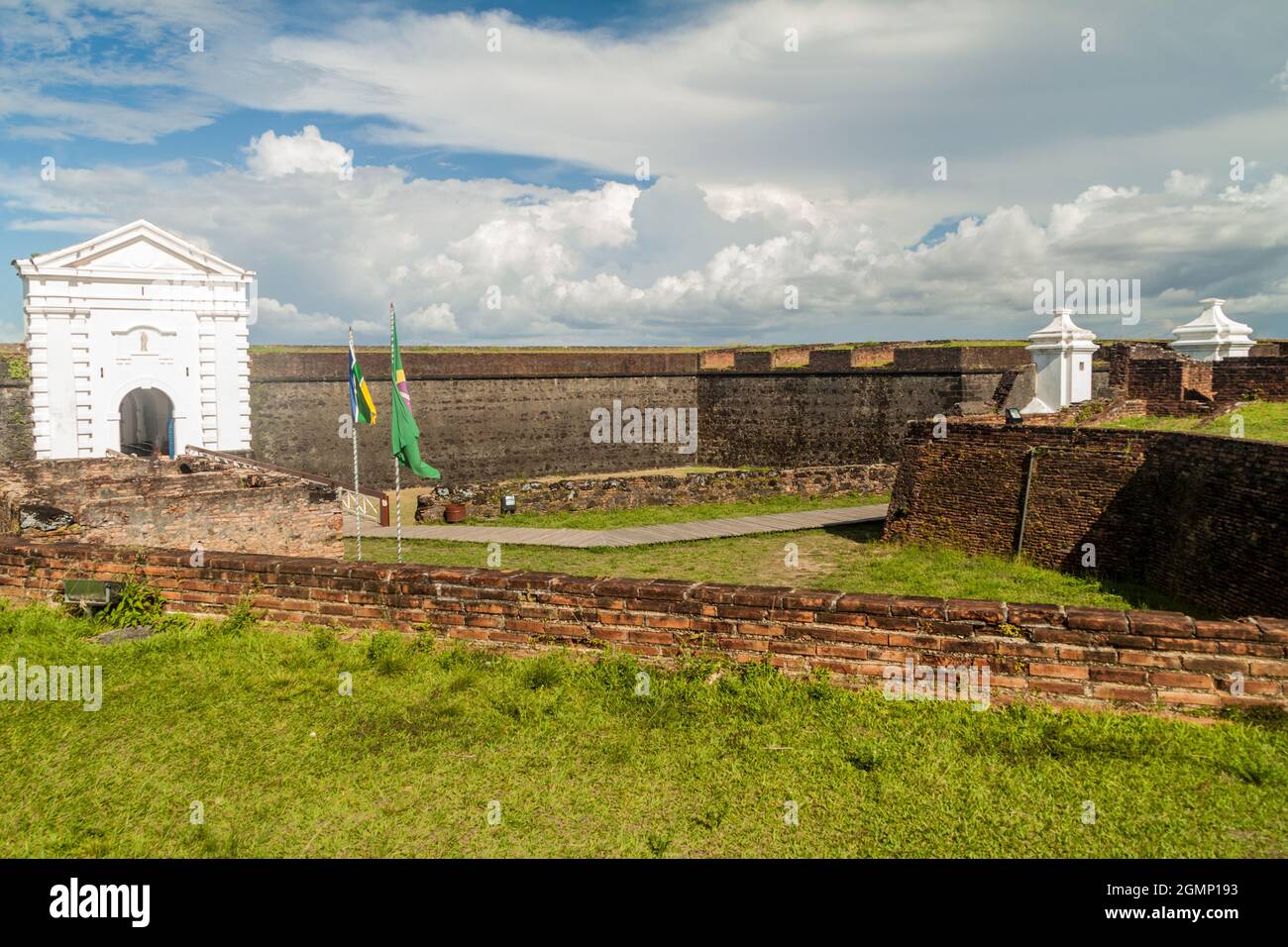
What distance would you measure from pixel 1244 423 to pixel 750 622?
30.1ft

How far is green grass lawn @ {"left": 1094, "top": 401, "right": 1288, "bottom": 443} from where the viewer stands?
33.4 ft

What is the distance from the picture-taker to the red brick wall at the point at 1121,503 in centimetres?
830

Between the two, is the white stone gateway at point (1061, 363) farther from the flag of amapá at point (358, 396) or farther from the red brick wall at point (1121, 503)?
the flag of amapá at point (358, 396)

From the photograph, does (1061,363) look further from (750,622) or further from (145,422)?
(145,422)

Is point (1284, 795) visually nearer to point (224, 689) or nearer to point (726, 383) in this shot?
point (224, 689)

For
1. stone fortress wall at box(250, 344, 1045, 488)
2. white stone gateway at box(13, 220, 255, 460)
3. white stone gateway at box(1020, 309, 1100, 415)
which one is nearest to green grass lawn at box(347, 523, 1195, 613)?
white stone gateway at box(1020, 309, 1100, 415)

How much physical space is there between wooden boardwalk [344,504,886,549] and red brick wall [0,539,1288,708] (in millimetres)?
9169

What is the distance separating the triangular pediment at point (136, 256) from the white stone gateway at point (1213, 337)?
20665 millimetres

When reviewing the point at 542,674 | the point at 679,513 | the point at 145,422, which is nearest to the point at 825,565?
the point at 679,513

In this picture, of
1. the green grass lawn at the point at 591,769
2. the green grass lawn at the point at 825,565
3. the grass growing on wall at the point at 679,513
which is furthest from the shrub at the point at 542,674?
the grass growing on wall at the point at 679,513

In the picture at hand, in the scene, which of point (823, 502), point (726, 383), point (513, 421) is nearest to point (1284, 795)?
point (823, 502)

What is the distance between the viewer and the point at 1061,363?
1609cm

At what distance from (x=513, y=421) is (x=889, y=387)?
11.4 metres

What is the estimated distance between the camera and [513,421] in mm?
27031
